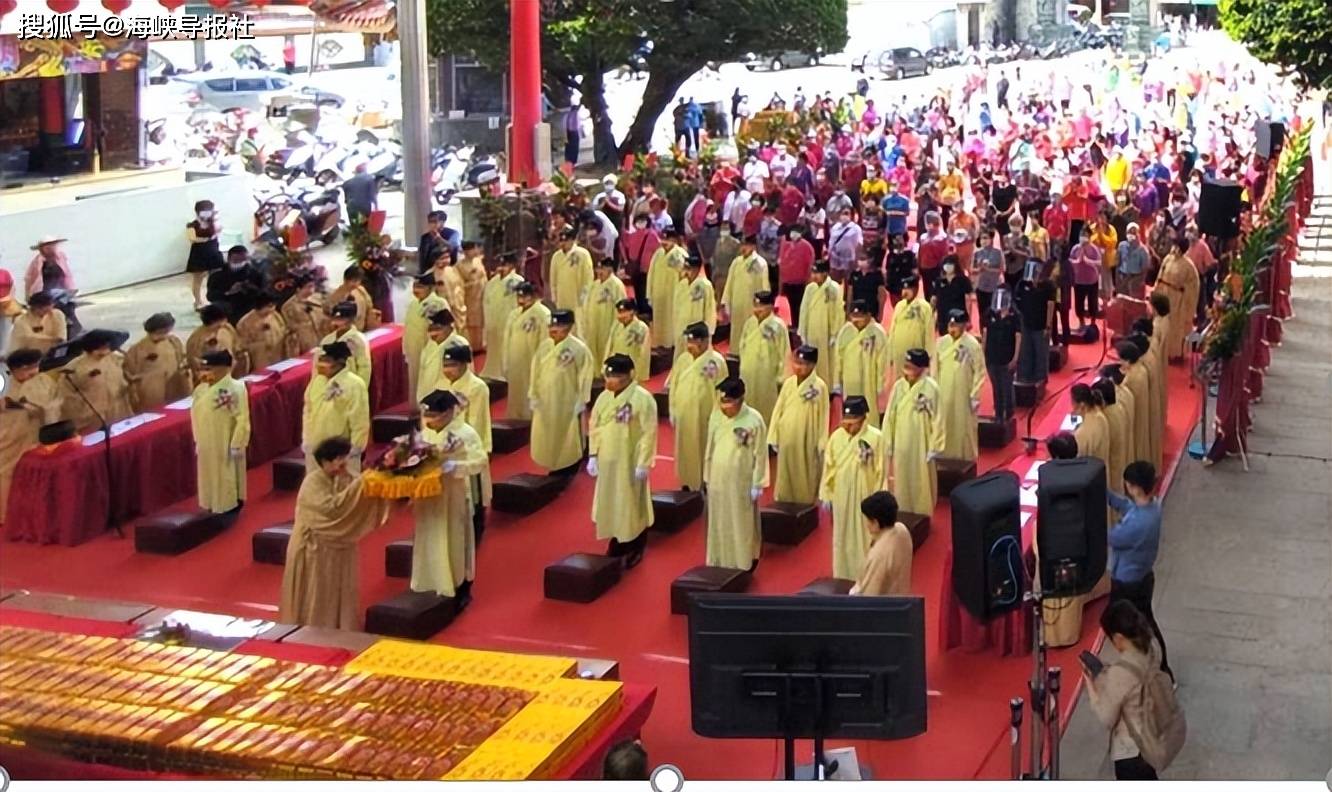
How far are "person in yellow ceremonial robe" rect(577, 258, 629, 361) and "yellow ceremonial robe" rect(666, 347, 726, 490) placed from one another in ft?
9.39

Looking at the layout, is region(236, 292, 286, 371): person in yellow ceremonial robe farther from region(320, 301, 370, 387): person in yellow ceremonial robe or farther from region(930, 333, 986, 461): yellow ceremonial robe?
region(930, 333, 986, 461): yellow ceremonial robe

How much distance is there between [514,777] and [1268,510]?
7.34m

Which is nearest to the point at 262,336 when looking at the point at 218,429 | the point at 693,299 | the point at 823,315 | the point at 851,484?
the point at 218,429

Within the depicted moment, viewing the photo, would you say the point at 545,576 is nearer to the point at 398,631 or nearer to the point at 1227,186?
the point at 398,631

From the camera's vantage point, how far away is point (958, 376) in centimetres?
1215

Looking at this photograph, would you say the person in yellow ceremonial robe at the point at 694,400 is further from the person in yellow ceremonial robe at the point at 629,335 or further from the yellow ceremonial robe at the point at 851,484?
the yellow ceremonial robe at the point at 851,484

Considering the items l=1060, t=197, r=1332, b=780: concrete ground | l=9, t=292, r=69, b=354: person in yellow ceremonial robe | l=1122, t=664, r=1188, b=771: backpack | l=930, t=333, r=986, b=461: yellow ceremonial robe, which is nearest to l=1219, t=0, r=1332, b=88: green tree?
l=1060, t=197, r=1332, b=780: concrete ground

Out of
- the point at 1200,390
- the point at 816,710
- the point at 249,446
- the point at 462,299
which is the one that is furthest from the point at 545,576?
the point at 1200,390

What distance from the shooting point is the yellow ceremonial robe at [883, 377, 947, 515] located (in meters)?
10.9

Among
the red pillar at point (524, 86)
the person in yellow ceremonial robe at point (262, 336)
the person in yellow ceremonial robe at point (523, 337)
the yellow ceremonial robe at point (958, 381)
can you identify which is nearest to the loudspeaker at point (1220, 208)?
the yellow ceremonial robe at point (958, 381)

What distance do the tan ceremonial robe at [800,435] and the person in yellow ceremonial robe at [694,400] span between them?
548 millimetres

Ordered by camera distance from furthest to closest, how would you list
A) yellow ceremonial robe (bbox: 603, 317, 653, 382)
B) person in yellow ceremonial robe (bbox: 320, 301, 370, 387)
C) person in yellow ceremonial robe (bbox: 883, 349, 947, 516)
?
yellow ceremonial robe (bbox: 603, 317, 653, 382)
person in yellow ceremonial robe (bbox: 320, 301, 370, 387)
person in yellow ceremonial robe (bbox: 883, 349, 947, 516)

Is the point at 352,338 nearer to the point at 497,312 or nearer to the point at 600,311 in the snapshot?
the point at 497,312

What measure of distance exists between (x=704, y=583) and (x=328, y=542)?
2.14 m
